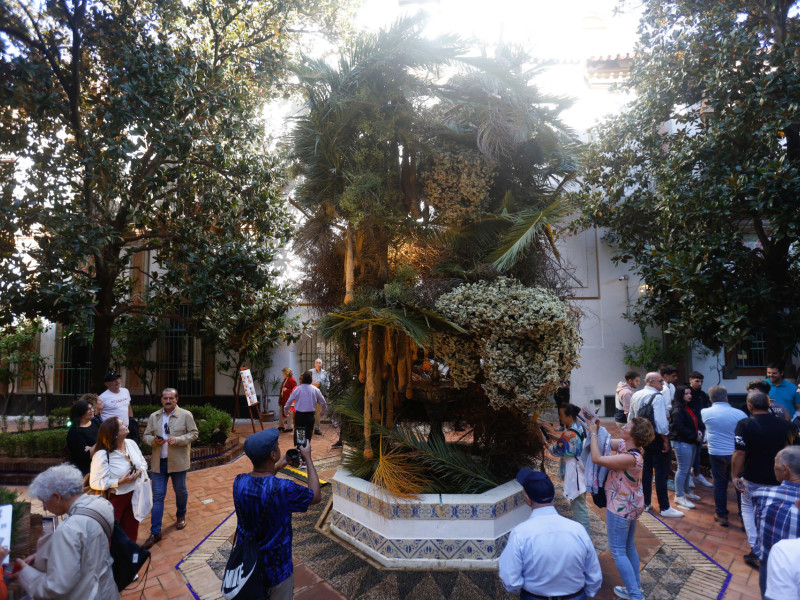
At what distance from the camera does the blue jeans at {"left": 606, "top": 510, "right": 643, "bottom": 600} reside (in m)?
4.14

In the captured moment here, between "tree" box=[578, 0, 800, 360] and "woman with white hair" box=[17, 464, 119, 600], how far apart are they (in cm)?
768

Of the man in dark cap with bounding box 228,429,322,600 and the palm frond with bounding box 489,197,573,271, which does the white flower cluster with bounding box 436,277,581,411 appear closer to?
the palm frond with bounding box 489,197,573,271

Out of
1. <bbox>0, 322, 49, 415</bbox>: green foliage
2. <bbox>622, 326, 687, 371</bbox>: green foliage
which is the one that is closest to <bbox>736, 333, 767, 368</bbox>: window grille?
<bbox>622, 326, 687, 371</bbox>: green foliage

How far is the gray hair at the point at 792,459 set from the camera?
10.2 feet

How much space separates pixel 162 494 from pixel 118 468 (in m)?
1.50

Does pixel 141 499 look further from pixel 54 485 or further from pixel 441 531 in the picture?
pixel 441 531

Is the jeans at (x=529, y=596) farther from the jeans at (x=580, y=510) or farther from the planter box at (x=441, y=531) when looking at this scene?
the jeans at (x=580, y=510)

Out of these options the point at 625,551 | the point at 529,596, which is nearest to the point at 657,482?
A: the point at 625,551

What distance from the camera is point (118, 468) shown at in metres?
4.62

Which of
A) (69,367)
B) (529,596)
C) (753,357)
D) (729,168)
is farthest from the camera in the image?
(69,367)

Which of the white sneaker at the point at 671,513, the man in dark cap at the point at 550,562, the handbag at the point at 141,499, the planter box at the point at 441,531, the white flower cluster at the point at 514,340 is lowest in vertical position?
the white sneaker at the point at 671,513

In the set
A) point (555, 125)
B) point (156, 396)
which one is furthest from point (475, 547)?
point (156, 396)

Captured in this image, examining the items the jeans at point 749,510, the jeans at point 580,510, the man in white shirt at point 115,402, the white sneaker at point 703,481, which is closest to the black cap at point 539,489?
the jeans at point 580,510

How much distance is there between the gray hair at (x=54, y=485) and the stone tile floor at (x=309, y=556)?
2175mm
